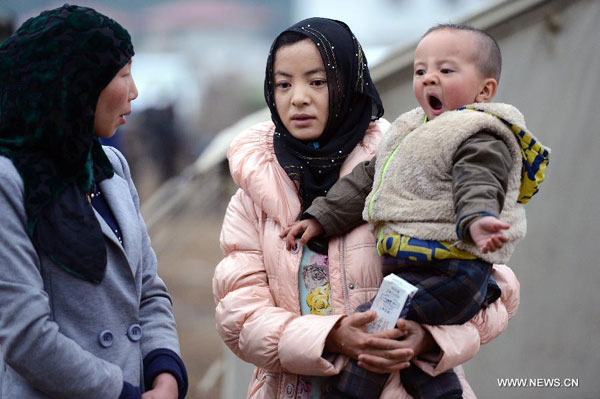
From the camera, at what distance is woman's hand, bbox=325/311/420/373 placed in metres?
2.08

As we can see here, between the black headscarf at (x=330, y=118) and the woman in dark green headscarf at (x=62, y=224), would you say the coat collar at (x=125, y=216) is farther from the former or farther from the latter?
the black headscarf at (x=330, y=118)

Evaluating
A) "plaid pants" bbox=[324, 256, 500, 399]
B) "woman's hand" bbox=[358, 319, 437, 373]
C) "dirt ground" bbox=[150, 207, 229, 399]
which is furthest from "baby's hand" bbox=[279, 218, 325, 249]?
"dirt ground" bbox=[150, 207, 229, 399]

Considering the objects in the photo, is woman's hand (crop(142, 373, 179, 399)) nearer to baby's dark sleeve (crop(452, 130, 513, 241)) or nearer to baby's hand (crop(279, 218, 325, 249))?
baby's hand (crop(279, 218, 325, 249))

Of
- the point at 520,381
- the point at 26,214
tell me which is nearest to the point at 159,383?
the point at 26,214

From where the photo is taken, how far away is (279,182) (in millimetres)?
2379

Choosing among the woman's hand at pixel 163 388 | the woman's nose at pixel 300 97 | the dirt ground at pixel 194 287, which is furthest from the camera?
the dirt ground at pixel 194 287

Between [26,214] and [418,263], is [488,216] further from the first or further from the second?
[26,214]

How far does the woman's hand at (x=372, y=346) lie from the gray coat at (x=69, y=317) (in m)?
0.48

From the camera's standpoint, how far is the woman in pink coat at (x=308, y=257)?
2158mm

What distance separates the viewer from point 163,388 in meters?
2.06

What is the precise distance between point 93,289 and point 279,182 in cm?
68

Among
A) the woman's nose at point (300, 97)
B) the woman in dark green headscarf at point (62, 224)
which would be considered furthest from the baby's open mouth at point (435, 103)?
the woman in dark green headscarf at point (62, 224)

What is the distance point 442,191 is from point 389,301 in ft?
1.05

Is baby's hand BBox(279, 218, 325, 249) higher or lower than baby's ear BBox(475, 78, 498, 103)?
lower
